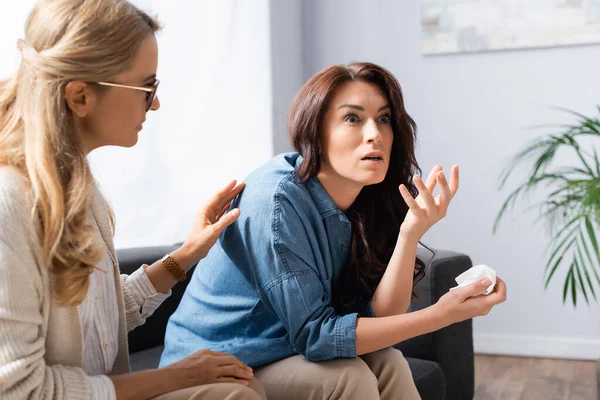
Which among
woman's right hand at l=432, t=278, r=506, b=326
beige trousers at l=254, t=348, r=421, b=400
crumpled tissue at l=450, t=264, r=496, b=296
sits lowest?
beige trousers at l=254, t=348, r=421, b=400

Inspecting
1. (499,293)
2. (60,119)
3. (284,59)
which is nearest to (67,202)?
(60,119)

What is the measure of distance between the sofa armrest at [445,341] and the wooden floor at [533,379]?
648 mm

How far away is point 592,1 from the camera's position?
129 inches

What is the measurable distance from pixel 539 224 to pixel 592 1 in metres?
0.97

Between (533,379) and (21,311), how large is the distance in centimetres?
248

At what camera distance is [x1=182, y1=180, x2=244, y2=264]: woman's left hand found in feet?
5.26

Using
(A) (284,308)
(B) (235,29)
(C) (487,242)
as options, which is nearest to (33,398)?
(A) (284,308)

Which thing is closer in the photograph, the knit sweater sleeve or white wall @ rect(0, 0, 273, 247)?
the knit sweater sleeve

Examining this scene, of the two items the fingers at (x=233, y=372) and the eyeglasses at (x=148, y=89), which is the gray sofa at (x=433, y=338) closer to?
the fingers at (x=233, y=372)

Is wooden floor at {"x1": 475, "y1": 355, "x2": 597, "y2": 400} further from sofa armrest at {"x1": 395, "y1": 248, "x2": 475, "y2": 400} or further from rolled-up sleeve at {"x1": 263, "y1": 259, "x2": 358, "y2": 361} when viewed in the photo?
rolled-up sleeve at {"x1": 263, "y1": 259, "x2": 358, "y2": 361}

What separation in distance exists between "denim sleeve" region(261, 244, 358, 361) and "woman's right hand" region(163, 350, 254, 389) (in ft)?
0.55

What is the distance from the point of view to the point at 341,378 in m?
1.59

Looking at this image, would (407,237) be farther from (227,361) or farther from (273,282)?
(227,361)

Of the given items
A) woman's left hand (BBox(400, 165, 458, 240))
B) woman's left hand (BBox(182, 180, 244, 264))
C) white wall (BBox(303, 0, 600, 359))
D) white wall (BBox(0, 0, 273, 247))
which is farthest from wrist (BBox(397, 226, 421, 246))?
white wall (BBox(303, 0, 600, 359))
